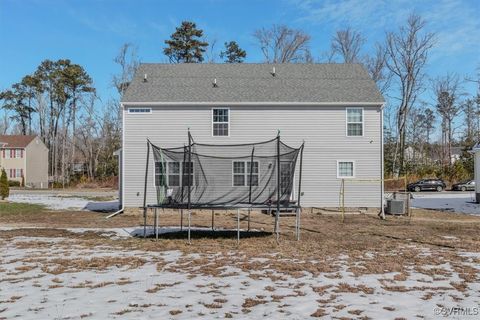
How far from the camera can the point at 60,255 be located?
895 centimetres

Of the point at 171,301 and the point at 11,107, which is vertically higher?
the point at 11,107

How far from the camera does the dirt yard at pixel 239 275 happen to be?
17.4 ft

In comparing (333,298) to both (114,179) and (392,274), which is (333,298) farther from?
(114,179)

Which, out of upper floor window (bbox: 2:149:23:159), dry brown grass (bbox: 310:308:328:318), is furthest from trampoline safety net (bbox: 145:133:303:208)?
upper floor window (bbox: 2:149:23:159)

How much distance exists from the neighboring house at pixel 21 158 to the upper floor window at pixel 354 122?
45193 millimetres

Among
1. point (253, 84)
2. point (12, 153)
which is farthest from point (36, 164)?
point (253, 84)

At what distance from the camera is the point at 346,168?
19.9 m

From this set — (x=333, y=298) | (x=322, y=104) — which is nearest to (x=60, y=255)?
(x=333, y=298)

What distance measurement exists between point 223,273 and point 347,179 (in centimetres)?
1343

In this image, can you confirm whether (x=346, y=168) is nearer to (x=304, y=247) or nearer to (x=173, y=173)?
(x=173, y=173)

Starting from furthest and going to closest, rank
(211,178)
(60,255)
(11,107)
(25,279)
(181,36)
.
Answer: (11,107) → (181,36) → (211,178) → (60,255) → (25,279)

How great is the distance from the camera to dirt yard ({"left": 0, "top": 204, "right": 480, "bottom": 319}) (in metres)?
5.29

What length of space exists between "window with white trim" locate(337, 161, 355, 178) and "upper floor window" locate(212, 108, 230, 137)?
16.6 ft

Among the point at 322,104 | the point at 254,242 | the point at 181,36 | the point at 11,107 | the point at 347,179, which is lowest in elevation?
the point at 254,242
